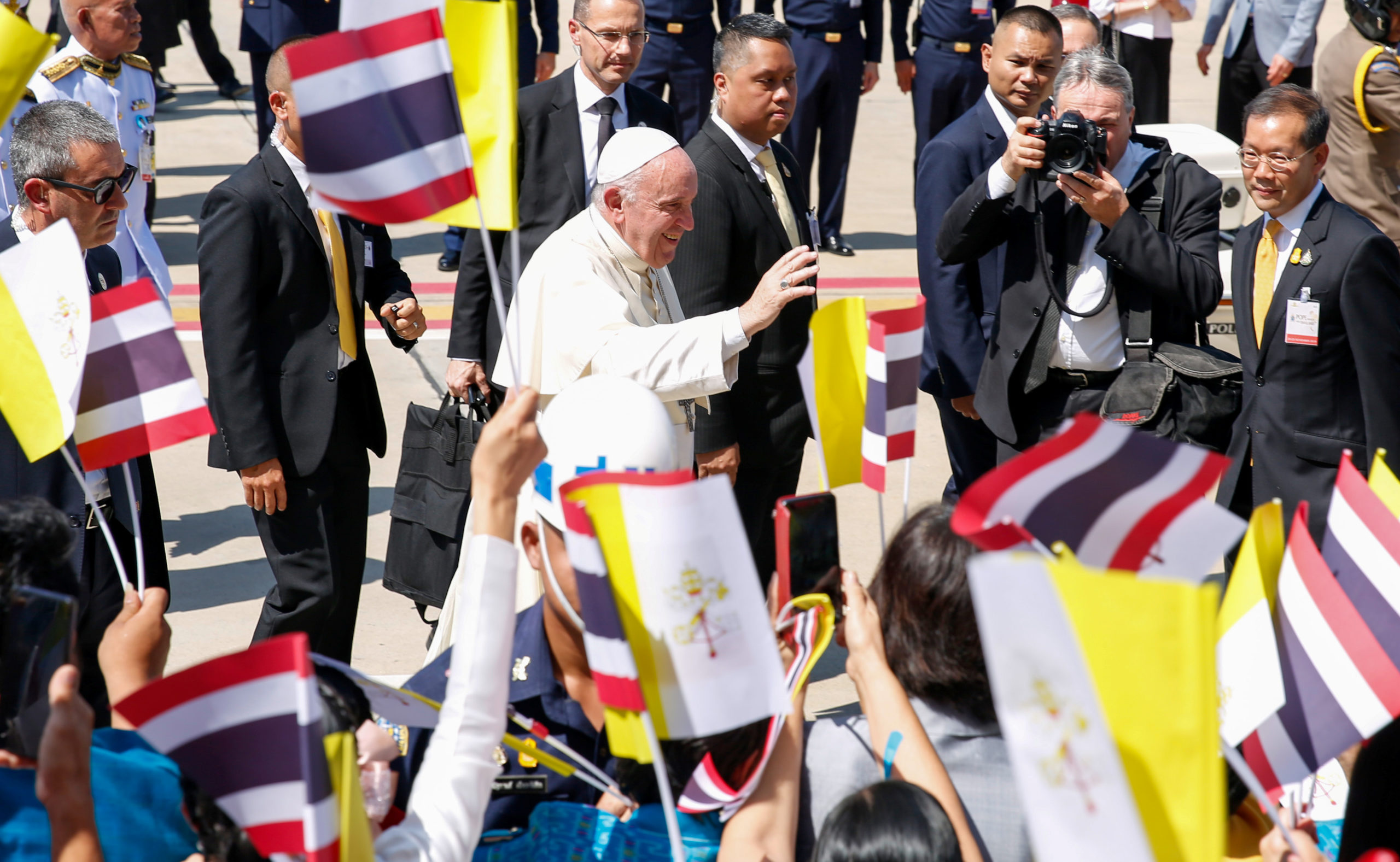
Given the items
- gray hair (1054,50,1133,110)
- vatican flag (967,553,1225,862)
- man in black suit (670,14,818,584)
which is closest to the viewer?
vatican flag (967,553,1225,862)

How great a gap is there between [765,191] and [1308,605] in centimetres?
261

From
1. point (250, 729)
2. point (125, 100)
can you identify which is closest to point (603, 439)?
point (250, 729)

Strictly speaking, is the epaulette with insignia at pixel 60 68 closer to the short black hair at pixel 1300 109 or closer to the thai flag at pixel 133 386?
the thai flag at pixel 133 386

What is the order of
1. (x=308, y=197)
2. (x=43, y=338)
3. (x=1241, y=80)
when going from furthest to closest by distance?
(x=1241, y=80)
(x=308, y=197)
(x=43, y=338)

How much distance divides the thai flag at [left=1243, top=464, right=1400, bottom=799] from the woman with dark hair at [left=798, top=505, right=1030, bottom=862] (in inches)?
15.1

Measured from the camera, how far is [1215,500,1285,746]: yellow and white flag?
6.63 ft

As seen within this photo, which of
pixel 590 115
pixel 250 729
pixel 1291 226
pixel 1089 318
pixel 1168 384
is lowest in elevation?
pixel 1168 384

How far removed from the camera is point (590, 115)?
15.9ft

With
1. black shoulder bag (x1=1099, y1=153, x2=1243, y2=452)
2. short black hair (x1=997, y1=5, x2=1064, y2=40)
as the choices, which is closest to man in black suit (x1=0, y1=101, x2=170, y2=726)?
black shoulder bag (x1=1099, y1=153, x2=1243, y2=452)

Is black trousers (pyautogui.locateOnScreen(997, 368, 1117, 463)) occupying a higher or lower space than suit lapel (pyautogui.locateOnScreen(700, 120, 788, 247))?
lower

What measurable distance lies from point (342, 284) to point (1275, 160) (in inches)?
108

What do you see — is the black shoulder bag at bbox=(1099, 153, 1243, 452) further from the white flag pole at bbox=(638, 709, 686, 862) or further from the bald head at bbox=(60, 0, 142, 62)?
the bald head at bbox=(60, 0, 142, 62)

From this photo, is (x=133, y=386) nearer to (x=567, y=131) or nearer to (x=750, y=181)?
(x=750, y=181)

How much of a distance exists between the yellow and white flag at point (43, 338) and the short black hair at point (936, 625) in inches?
59.8
